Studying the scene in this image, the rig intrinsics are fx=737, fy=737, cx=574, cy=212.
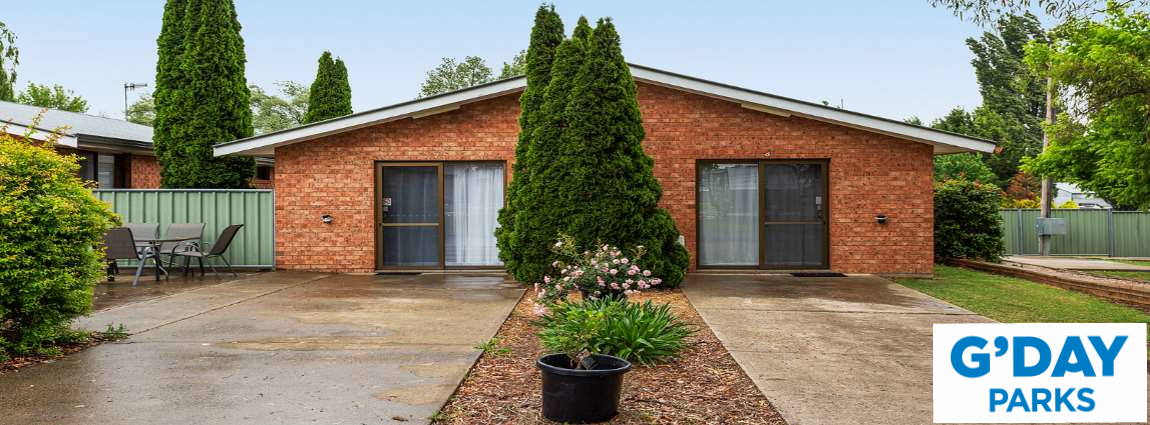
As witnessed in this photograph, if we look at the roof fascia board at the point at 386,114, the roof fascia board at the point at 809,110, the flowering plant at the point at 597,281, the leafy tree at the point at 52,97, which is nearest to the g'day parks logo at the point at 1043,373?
the flowering plant at the point at 597,281

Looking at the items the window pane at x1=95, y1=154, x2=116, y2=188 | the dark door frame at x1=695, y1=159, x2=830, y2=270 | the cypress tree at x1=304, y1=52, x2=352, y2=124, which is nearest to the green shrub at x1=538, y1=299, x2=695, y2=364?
the dark door frame at x1=695, y1=159, x2=830, y2=270

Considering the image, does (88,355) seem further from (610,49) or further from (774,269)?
(774,269)

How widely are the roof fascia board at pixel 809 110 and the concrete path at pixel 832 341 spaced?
93.7 inches

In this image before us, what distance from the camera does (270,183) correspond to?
65.6ft

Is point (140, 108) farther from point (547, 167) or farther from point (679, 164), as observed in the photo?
point (547, 167)

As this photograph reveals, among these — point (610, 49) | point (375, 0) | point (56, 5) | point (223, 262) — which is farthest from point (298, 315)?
point (56, 5)

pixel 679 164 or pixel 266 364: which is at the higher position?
pixel 679 164

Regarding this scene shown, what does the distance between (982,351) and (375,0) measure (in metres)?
22.1

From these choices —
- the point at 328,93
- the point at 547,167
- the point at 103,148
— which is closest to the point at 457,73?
the point at 328,93

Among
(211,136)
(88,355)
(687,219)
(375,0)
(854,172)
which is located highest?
(375,0)

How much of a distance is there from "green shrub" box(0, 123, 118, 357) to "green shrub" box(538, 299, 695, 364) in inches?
143

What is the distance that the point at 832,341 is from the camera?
20.6 ft

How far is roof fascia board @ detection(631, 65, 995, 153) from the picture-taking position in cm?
1116

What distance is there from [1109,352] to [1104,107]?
10.1 metres
